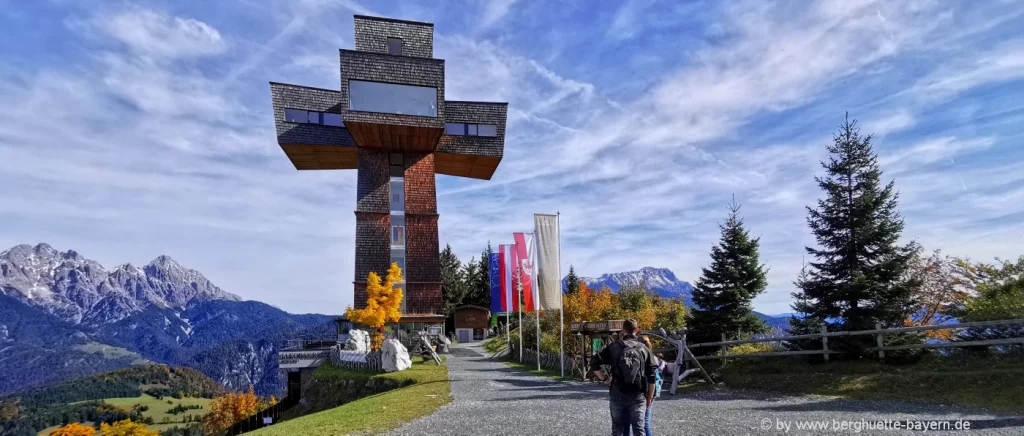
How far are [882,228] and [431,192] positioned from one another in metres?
30.6

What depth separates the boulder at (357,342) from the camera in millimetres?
32875

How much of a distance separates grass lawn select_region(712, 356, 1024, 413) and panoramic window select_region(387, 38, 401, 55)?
32.5 metres

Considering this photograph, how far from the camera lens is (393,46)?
41.7 metres

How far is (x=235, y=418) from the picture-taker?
8400 centimetres

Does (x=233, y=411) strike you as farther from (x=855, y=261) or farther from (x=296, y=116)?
(x=855, y=261)

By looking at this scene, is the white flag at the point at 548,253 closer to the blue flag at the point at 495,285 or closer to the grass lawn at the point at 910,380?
the grass lawn at the point at 910,380

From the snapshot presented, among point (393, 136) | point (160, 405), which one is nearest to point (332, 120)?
point (393, 136)

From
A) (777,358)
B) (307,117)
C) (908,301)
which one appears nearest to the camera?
(908,301)

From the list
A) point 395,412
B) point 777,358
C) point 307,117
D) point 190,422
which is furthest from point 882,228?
point 190,422

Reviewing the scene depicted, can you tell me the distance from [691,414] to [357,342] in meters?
24.8

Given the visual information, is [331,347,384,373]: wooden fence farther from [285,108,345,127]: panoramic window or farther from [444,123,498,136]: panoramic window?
[444,123,498,136]: panoramic window

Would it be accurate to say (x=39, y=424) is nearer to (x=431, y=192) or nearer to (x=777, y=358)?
(x=431, y=192)

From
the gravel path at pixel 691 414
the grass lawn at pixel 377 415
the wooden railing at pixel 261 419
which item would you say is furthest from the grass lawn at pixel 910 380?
the wooden railing at pixel 261 419

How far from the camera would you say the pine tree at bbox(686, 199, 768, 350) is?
2144 cm
